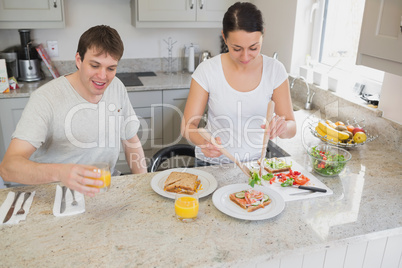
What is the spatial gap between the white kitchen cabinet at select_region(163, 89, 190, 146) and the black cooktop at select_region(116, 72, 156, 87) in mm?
275

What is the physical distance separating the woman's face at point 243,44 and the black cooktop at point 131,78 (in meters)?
1.69

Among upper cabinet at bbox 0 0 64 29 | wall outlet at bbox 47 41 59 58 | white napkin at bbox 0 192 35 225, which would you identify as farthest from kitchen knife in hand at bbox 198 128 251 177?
wall outlet at bbox 47 41 59 58

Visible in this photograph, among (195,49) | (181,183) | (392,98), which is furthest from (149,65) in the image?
(181,183)

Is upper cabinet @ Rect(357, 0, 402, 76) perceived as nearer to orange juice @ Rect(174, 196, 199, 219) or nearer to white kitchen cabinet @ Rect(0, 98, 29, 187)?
orange juice @ Rect(174, 196, 199, 219)

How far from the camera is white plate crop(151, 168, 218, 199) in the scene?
1491mm

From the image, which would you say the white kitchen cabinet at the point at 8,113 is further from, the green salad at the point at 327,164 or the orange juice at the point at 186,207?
the green salad at the point at 327,164

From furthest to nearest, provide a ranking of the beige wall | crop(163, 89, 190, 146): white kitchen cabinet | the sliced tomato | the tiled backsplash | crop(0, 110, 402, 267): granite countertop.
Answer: the tiled backsplash → crop(163, 89, 190, 146): white kitchen cabinet → the beige wall → the sliced tomato → crop(0, 110, 402, 267): granite countertop

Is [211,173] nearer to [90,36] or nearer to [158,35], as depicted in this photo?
[90,36]

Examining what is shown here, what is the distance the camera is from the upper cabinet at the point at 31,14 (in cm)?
292

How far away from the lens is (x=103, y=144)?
1.83m

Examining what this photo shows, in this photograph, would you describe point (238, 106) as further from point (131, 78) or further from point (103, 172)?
point (131, 78)

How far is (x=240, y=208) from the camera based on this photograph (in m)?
1.40

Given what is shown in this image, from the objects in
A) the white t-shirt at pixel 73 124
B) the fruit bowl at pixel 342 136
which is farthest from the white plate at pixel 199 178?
the fruit bowl at pixel 342 136

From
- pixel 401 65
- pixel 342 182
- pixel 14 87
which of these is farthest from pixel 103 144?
pixel 14 87
